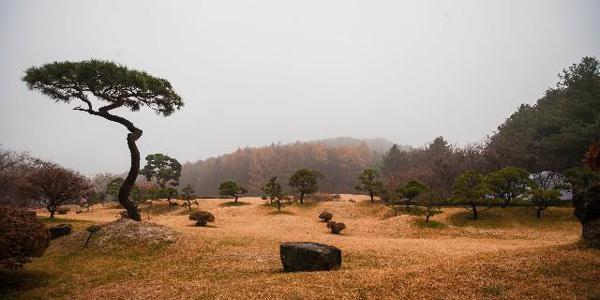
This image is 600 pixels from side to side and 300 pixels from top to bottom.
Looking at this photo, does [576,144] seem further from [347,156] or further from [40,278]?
[347,156]

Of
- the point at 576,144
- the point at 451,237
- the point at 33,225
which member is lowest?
the point at 451,237

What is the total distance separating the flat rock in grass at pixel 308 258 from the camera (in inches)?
404

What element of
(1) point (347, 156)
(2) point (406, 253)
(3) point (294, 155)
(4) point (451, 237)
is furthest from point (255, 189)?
(2) point (406, 253)

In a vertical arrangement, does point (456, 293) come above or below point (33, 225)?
below

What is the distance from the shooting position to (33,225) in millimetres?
11148

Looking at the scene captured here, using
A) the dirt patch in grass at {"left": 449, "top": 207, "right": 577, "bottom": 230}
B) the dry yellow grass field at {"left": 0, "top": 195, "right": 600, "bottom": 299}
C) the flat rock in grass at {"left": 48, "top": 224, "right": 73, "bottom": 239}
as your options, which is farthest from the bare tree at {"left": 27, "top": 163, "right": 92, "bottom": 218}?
the dirt patch in grass at {"left": 449, "top": 207, "right": 577, "bottom": 230}

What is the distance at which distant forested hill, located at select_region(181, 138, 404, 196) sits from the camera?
3462 inches

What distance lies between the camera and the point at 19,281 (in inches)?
402

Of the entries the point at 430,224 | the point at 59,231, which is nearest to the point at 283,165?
the point at 430,224

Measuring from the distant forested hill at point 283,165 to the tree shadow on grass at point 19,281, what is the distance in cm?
7243

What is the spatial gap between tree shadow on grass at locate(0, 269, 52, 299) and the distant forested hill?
72.4 metres

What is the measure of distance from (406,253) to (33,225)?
14277 millimetres

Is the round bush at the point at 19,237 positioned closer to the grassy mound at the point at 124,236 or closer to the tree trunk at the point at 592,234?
the grassy mound at the point at 124,236

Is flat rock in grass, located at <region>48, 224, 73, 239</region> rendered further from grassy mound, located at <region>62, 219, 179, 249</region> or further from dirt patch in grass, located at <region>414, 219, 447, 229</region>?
dirt patch in grass, located at <region>414, 219, 447, 229</region>
